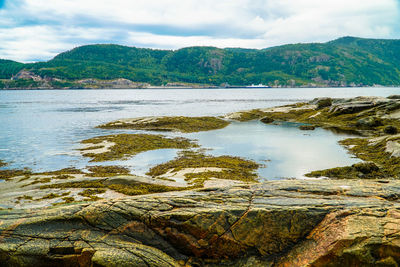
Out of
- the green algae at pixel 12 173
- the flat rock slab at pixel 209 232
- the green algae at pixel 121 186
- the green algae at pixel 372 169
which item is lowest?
the green algae at pixel 12 173

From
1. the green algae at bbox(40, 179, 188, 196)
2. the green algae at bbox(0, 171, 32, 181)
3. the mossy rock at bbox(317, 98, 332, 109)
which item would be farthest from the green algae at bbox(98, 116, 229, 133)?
the mossy rock at bbox(317, 98, 332, 109)

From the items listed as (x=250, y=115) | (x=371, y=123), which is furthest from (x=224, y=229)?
(x=250, y=115)

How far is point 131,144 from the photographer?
3872 cm

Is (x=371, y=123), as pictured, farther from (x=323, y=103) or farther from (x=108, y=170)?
(x=108, y=170)

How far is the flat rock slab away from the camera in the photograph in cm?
916

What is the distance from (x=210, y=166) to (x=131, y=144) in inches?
627

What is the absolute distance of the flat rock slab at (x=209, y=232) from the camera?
30.0 feet

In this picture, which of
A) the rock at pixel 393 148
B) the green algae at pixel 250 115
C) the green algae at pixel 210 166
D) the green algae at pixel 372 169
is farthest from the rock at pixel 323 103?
the green algae at pixel 210 166

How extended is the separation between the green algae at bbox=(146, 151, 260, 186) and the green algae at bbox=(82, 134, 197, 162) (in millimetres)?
6324

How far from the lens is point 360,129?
4984 cm

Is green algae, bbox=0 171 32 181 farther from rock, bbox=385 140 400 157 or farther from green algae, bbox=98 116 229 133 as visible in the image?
rock, bbox=385 140 400 157

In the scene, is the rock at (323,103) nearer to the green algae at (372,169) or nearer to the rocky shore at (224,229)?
the green algae at (372,169)

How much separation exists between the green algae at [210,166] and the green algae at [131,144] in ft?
20.7

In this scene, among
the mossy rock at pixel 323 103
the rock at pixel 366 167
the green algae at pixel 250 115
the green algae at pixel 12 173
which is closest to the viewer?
the rock at pixel 366 167
